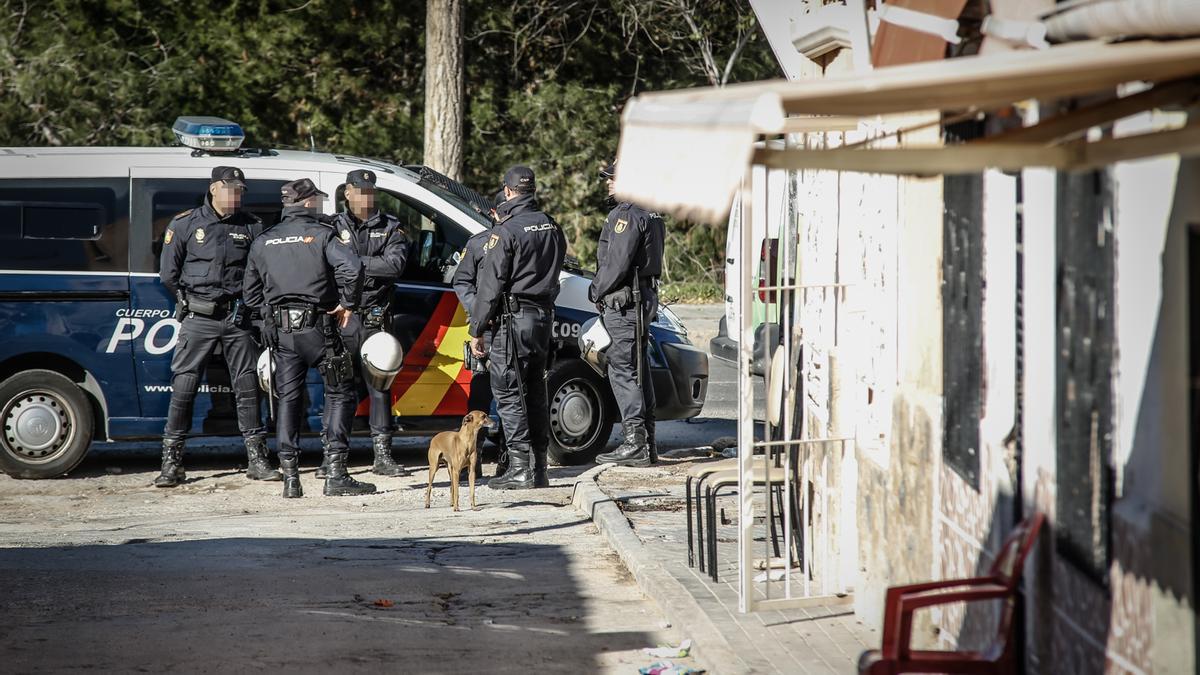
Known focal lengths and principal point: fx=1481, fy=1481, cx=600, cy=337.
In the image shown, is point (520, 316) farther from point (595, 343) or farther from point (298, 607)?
point (298, 607)

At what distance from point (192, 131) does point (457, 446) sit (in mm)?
3079

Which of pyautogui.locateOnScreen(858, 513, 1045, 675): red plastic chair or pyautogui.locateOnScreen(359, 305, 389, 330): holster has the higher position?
pyautogui.locateOnScreen(359, 305, 389, 330): holster

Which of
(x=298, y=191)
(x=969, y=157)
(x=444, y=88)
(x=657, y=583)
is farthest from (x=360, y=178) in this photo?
(x=444, y=88)

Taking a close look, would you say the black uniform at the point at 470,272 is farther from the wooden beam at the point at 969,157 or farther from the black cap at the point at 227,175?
the wooden beam at the point at 969,157

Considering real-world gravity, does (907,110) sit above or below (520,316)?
above

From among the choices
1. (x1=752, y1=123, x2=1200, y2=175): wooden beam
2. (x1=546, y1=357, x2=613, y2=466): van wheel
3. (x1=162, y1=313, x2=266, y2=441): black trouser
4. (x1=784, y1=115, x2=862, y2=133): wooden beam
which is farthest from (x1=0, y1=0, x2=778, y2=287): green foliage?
(x1=752, y1=123, x2=1200, y2=175): wooden beam

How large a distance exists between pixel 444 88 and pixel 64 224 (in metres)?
8.37

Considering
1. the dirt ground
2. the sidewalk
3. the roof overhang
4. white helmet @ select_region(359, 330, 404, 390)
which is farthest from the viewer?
white helmet @ select_region(359, 330, 404, 390)

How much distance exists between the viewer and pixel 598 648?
243 inches

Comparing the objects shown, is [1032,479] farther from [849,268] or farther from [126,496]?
[126,496]

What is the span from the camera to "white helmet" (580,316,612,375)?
404 inches

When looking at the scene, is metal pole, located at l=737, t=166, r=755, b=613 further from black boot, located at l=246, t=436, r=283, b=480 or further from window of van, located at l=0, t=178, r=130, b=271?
window of van, located at l=0, t=178, r=130, b=271

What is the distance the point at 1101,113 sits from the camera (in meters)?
3.54

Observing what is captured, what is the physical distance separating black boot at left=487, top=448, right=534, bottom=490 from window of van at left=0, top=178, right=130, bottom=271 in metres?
2.98
